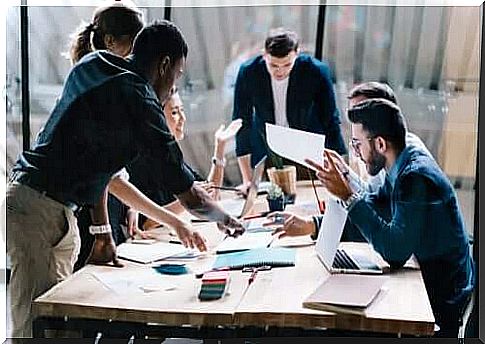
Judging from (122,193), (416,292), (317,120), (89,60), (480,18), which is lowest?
(416,292)

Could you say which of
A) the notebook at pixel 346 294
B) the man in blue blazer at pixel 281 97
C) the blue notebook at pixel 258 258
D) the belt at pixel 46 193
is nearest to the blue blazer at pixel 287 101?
the man in blue blazer at pixel 281 97

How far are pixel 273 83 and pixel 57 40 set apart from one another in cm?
66

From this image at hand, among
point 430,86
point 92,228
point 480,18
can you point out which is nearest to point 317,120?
point 430,86

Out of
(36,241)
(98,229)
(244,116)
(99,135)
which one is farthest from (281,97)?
(36,241)

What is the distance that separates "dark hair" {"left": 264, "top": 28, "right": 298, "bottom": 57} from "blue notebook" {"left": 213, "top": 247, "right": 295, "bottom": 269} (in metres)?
0.59

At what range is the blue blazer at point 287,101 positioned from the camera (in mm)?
2434

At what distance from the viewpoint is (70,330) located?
246cm

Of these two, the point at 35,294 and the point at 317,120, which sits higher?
the point at 317,120

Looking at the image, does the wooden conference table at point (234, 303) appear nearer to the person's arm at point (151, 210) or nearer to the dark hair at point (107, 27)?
the person's arm at point (151, 210)

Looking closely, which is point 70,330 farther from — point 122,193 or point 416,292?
point 416,292

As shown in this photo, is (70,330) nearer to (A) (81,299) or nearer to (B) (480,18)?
(A) (81,299)

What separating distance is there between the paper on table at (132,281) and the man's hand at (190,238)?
13 cm

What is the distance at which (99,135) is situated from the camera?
7.89 feet

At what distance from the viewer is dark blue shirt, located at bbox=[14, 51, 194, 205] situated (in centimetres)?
239
